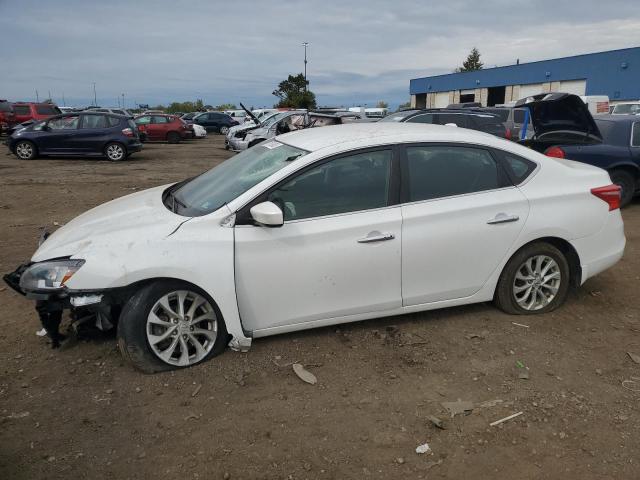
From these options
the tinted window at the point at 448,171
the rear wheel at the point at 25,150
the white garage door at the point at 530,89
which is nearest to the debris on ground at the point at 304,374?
the tinted window at the point at 448,171

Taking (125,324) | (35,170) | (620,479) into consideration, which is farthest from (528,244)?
(35,170)

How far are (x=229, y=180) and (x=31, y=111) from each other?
24.4 m

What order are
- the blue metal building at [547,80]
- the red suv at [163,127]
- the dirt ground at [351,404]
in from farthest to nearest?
the blue metal building at [547,80] → the red suv at [163,127] → the dirt ground at [351,404]

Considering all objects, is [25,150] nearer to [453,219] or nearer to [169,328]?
[169,328]

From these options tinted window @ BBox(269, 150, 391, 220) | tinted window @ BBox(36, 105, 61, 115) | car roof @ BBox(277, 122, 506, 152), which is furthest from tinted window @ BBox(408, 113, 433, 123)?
tinted window @ BBox(36, 105, 61, 115)

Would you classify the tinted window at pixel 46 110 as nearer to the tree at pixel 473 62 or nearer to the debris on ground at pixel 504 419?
the debris on ground at pixel 504 419

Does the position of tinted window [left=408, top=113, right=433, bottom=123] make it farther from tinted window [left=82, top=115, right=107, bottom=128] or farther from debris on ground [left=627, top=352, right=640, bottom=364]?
tinted window [left=82, top=115, right=107, bottom=128]

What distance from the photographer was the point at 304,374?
3463 mm

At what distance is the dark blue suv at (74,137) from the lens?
1622cm

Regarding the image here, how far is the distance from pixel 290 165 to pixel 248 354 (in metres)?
1.38

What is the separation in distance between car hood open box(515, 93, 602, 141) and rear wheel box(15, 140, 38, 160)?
14766 millimetres

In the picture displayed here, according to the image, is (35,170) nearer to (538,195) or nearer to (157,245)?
(157,245)

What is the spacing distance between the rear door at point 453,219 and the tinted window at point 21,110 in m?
25.2

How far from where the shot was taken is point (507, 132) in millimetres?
11594
